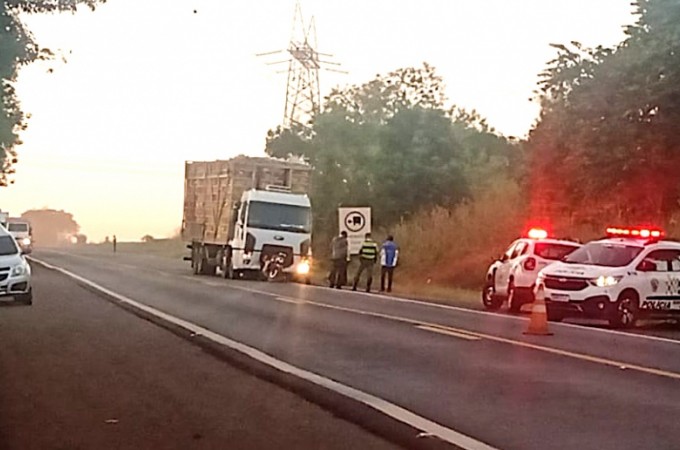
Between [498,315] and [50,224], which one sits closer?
[498,315]

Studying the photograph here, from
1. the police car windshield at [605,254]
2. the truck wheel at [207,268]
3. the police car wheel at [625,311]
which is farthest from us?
the truck wheel at [207,268]

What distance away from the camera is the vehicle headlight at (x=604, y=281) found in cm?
2520

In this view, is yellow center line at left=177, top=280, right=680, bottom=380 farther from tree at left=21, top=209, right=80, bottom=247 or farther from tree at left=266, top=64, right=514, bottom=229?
tree at left=21, top=209, right=80, bottom=247

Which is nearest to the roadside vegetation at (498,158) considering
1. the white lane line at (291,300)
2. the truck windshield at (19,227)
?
the white lane line at (291,300)

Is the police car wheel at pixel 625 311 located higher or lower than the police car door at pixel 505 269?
lower

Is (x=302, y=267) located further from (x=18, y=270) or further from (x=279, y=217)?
(x=18, y=270)

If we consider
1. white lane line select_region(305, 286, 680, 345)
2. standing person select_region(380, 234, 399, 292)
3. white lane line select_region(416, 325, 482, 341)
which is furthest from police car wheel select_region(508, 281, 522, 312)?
standing person select_region(380, 234, 399, 292)

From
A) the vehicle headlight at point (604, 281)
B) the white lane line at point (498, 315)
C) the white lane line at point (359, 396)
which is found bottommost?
the white lane line at point (359, 396)

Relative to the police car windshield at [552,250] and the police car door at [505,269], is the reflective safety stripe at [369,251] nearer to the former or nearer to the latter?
the police car door at [505,269]

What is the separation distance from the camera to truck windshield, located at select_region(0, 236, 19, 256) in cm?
2861

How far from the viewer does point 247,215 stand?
44.5m

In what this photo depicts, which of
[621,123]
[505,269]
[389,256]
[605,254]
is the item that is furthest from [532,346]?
[389,256]

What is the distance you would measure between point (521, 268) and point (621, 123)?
6.32 metres

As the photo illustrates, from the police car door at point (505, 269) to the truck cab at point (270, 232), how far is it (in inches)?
566
